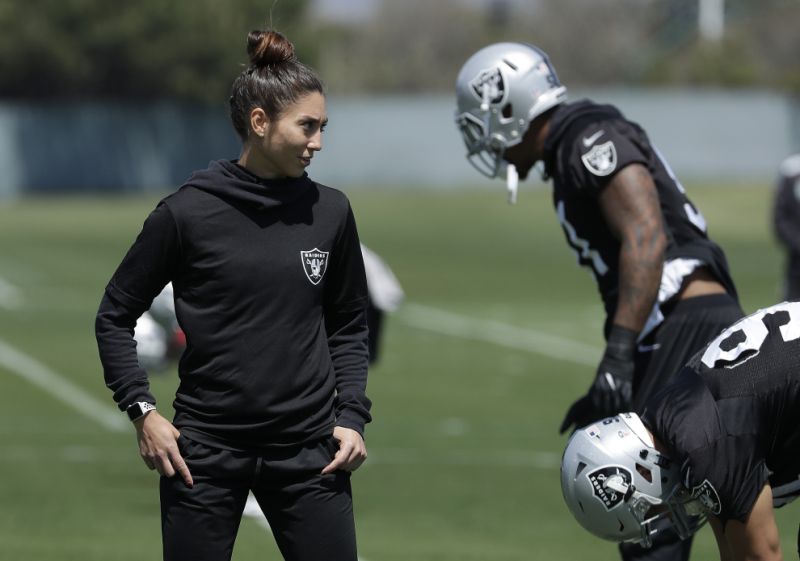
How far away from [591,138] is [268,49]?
180 centimetres

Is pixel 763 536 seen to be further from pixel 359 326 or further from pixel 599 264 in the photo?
pixel 599 264

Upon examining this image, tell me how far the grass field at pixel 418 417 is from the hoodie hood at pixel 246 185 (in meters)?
3.57

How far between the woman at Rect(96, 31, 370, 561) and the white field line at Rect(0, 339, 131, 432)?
25.1ft

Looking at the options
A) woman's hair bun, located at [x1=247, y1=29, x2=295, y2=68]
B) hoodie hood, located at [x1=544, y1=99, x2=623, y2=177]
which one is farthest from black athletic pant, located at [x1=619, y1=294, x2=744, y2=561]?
woman's hair bun, located at [x1=247, y1=29, x2=295, y2=68]

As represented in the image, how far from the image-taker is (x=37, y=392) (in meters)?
14.3

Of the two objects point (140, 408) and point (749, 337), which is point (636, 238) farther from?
point (140, 408)

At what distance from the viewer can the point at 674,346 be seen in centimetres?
633

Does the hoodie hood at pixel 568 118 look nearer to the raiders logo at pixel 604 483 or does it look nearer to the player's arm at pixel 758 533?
the raiders logo at pixel 604 483

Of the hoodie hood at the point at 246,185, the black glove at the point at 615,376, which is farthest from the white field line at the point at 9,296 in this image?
the hoodie hood at the point at 246,185

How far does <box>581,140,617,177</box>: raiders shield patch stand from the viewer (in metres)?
6.14

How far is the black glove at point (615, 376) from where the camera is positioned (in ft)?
20.1

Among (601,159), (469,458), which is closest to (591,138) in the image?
(601,159)

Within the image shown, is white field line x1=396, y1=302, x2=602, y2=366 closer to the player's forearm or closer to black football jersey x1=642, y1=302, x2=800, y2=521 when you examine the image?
the player's forearm

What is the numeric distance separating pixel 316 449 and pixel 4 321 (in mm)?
16086
